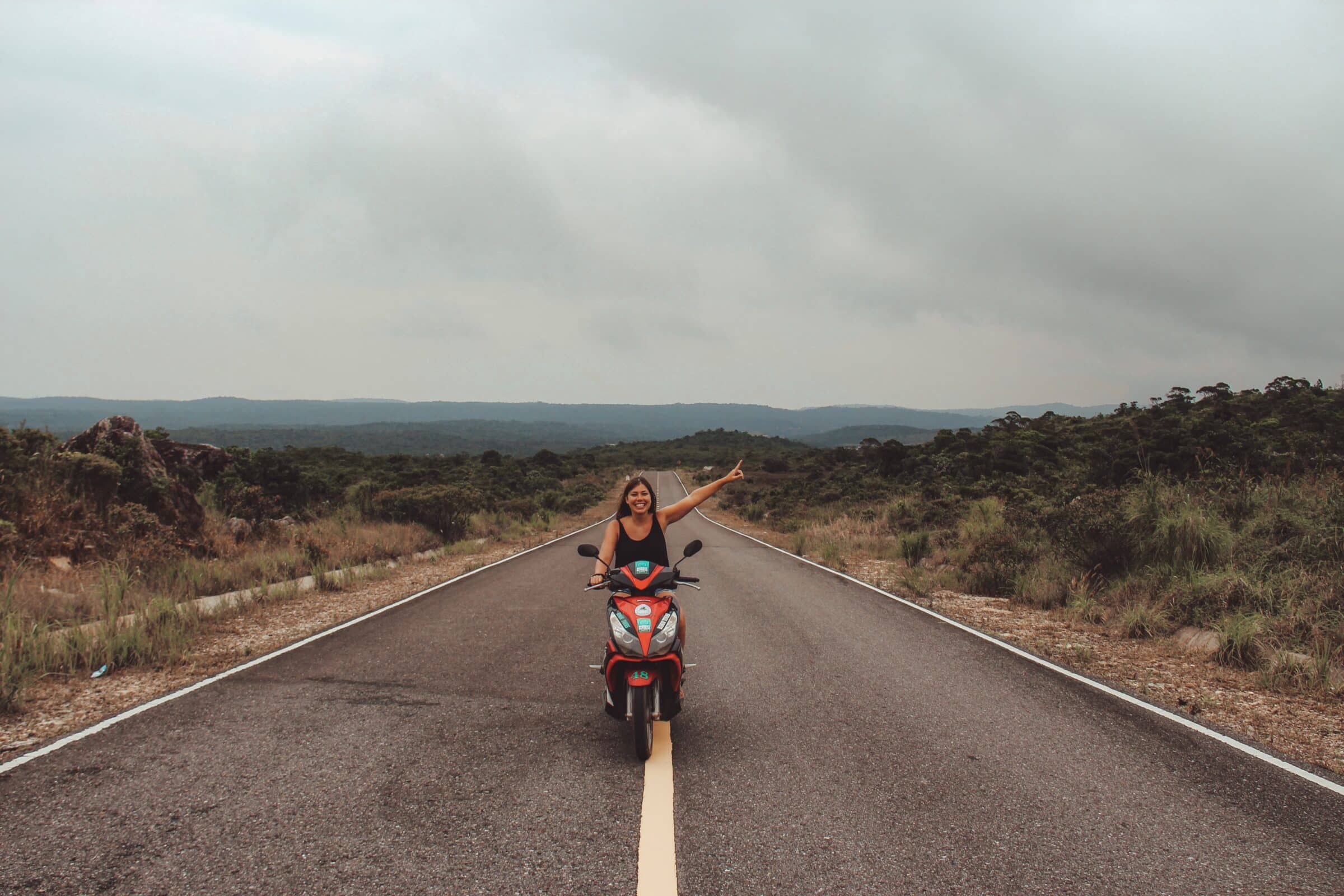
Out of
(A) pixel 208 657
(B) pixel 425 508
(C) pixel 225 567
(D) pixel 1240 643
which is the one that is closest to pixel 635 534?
(A) pixel 208 657

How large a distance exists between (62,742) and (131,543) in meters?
7.55

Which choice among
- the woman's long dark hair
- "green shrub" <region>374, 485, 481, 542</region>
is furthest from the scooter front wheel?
"green shrub" <region>374, 485, 481, 542</region>

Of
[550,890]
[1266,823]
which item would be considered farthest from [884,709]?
[550,890]

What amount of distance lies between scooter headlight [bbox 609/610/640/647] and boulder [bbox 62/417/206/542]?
1115 centimetres

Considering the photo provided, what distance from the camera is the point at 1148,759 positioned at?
4.34m

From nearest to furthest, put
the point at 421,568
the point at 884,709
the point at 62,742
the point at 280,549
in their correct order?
the point at 62,742
the point at 884,709
the point at 280,549
the point at 421,568

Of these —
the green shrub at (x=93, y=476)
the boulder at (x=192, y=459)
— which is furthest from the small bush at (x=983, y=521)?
the boulder at (x=192, y=459)

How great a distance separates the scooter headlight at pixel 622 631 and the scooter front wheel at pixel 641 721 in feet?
0.94

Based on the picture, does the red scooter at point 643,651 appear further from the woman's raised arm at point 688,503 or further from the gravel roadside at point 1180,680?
the gravel roadside at point 1180,680

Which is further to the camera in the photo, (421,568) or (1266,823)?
(421,568)

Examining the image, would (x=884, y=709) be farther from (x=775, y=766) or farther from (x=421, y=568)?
(x=421, y=568)

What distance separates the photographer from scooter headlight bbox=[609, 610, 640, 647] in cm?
425

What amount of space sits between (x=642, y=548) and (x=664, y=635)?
0.85 meters

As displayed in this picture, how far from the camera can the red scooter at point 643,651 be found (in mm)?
4199
